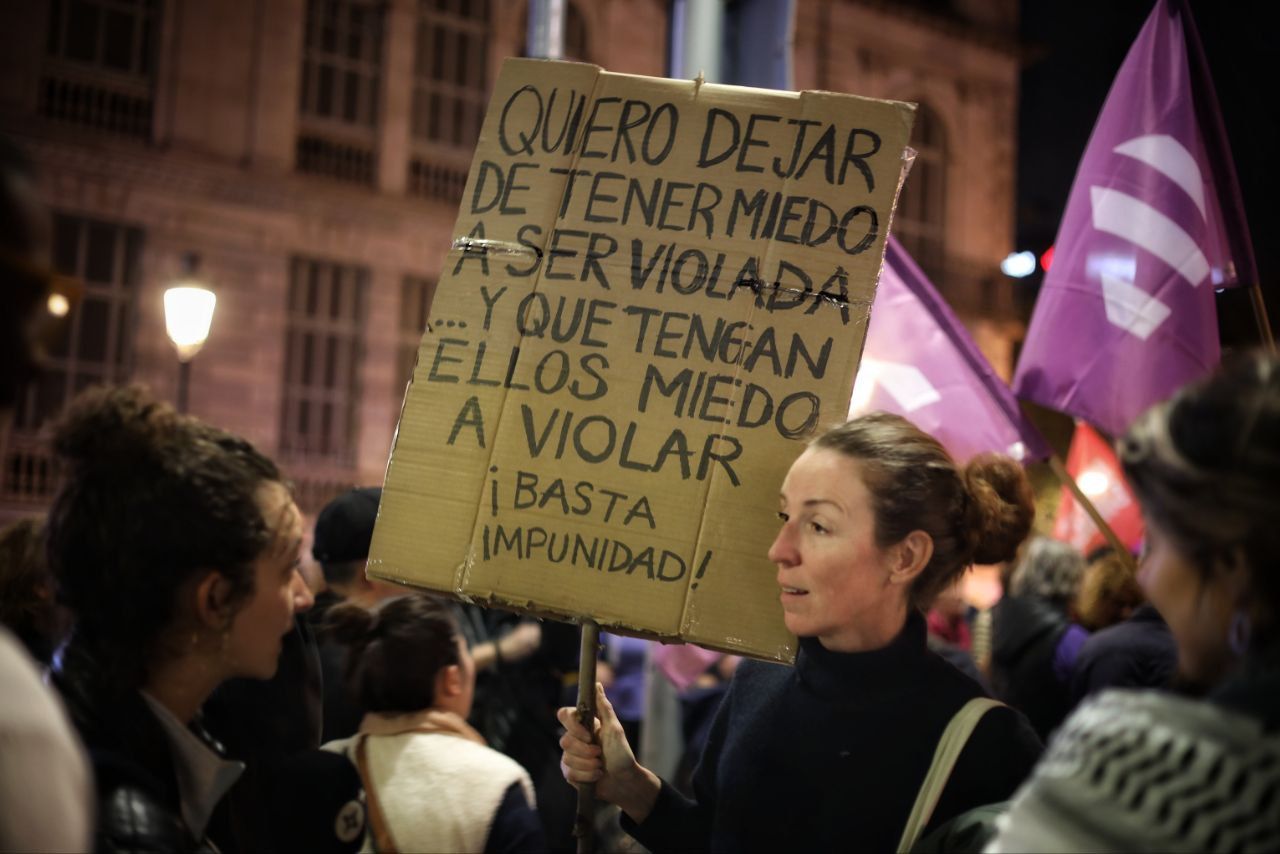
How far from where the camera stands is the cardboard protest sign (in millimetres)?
2533

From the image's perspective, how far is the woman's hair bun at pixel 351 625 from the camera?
3361 millimetres

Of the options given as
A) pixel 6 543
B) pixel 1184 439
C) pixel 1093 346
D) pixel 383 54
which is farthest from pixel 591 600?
pixel 383 54

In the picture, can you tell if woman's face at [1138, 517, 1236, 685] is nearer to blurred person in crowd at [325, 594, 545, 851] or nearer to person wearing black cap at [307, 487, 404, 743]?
blurred person in crowd at [325, 594, 545, 851]

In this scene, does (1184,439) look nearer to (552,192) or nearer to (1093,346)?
(552,192)

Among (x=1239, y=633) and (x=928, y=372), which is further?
(x=928, y=372)

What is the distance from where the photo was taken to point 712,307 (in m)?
2.59

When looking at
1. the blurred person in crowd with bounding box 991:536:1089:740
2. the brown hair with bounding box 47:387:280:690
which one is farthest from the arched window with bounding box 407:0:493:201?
the brown hair with bounding box 47:387:280:690

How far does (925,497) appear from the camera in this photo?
2605 mm

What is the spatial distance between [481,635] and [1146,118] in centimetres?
306

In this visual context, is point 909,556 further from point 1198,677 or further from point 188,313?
point 188,313

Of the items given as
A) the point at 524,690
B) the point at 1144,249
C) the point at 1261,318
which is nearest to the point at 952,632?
the point at 524,690

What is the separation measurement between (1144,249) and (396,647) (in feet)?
9.06

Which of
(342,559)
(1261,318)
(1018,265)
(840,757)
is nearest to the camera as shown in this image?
(840,757)

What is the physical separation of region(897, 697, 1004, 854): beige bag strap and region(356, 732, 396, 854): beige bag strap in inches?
49.1
